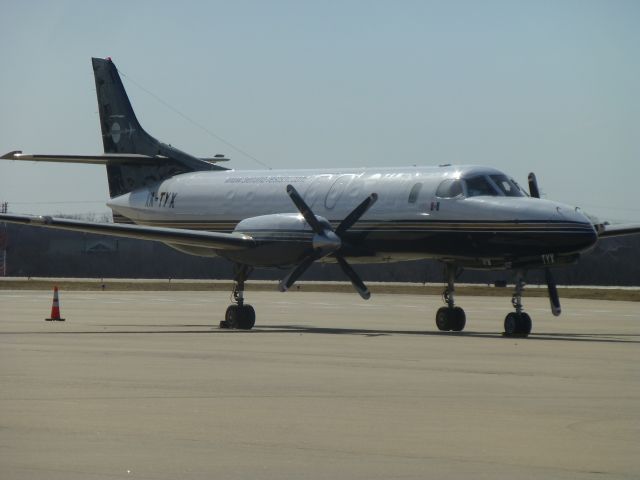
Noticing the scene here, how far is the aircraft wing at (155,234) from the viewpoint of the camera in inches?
1059

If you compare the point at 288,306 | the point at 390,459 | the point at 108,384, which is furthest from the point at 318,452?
the point at 288,306

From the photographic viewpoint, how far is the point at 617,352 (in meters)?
20.9

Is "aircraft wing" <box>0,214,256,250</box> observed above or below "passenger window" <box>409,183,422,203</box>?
below

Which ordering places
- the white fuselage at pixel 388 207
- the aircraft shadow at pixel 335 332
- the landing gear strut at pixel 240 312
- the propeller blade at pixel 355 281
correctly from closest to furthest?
the aircraft shadow at pixel 335 332
the white fuselage at pixel 388 207
the propeller blade at pixel 355 281
the landing gear strut at pixel 240 312

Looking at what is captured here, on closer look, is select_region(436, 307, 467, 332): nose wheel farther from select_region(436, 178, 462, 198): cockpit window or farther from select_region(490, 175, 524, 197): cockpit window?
select_region(490, 175, 524, 197): cockpit window

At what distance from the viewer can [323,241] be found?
26641 millimetres

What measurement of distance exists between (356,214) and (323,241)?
Answer: 55.5 inches

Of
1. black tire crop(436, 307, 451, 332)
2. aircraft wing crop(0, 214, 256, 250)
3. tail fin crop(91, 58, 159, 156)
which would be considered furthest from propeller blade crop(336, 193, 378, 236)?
tail fin crop(91, 58, 159, 156)

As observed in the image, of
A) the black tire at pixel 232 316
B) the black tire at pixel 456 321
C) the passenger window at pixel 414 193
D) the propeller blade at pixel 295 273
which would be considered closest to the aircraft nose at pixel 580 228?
the passenger window at pixel 414 193

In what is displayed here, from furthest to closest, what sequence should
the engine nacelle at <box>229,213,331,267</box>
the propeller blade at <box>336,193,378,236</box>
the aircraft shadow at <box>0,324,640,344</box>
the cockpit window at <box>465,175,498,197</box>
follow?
the propeller blade at <box>336,193,378,236</box> → the engine nacelle at <box>229,213,331,267</box> → the cockpit window at <box>465,175,498,197</box> → the aircraft shadow at <box>0,324,640,344</box>

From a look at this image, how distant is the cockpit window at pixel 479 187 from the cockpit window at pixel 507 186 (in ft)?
0.78

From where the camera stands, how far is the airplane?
83.7ft

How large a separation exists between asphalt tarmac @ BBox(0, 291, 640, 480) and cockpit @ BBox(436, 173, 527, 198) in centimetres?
335

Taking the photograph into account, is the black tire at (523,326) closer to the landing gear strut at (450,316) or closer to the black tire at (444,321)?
the landing gear strut at (450,316)
